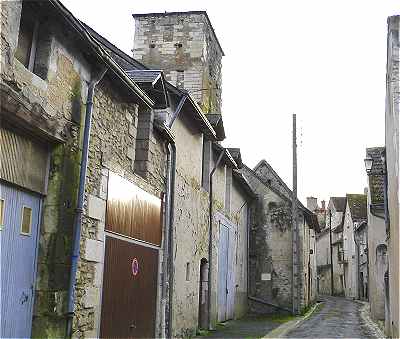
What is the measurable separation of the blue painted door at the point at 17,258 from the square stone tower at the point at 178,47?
20024 mm

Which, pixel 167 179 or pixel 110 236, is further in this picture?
pixel 167 179

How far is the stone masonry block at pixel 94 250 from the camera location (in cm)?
714

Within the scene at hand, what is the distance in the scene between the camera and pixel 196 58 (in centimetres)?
2645

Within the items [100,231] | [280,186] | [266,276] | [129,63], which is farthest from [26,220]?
[280,186]

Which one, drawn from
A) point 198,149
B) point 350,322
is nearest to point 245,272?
point 350,322

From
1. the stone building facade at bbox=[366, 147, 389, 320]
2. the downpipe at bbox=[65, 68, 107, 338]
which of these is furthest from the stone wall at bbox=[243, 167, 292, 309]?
the downpipe at bbox=[65, 68, 107, 338]

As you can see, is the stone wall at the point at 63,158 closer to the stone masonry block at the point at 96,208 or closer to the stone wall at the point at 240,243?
the stone masonry block at the point at 96,208

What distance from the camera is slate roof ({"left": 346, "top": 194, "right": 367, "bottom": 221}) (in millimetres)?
35281

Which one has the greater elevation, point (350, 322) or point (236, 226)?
point (236, 226)

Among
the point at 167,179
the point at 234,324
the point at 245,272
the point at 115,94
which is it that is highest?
the point at 115,94

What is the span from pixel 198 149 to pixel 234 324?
613 cm

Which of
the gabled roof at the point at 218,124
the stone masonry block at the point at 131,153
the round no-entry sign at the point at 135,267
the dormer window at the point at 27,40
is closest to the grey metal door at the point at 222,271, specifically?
the gabled roof at the point at 218,124

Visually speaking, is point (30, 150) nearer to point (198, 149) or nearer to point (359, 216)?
point (198, 149)

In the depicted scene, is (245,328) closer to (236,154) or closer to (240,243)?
(240,243)
